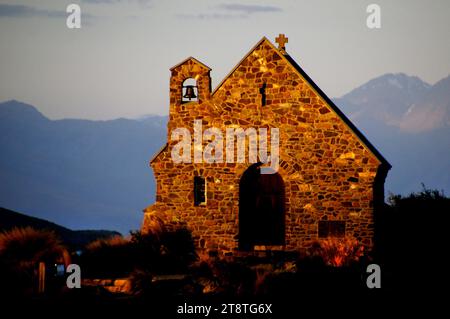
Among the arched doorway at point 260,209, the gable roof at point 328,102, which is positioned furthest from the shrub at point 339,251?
the gable roof at point 328,102

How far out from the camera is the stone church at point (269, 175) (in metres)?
32.7

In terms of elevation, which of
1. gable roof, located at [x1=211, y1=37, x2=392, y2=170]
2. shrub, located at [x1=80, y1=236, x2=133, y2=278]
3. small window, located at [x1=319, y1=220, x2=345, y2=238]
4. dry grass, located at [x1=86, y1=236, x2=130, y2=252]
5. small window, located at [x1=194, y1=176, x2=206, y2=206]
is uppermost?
gable roof, located at [x1=211, y1=37, x2=392, y2=170]

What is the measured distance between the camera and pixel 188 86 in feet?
112

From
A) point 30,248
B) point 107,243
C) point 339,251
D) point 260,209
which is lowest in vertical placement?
point 339,251

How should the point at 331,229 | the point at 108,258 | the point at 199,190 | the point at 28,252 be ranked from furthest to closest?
the point at 199,190
the point at 331,229
the point at 108,258
the point at 28,252

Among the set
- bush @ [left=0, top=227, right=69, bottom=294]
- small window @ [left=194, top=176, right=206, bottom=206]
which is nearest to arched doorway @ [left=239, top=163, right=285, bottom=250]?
small window @ [left=194, top=176, right=206, bottom=206]

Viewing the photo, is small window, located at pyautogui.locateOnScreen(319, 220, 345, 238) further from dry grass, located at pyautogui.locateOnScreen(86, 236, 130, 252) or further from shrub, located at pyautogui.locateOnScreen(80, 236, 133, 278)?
dry grass, located at pyautogui.locateOnScreen(86, 236, 130, 252)

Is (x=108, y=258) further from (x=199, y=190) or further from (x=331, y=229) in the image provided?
(x=331, y=229)

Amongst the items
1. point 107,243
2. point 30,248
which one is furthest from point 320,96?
point 30,248

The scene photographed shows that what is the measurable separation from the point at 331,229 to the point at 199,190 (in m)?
5.09

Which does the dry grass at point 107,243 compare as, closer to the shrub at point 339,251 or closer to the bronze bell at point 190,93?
the bronze bell at point 190,93

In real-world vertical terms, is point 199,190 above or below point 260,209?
above

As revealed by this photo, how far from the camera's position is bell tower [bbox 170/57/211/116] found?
111 feet

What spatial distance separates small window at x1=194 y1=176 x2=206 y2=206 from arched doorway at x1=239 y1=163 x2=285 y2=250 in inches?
55.0
